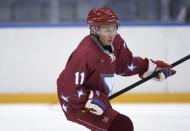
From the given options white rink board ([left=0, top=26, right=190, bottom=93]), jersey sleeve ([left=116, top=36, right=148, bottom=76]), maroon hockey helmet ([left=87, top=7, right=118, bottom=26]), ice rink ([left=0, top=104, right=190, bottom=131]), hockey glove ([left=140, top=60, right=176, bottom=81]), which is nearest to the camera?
maroon hockey helmet ([left=87, top=7, right=118, bottom=26])

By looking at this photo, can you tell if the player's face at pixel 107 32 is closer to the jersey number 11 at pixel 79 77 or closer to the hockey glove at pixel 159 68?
the jersey number 11 at pixel 79 77

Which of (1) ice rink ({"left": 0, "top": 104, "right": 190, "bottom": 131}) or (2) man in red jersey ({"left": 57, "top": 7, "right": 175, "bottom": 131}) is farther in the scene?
(1) ice rink ({"left": 0, "top": 104, "right": 190, "bottom": 131})

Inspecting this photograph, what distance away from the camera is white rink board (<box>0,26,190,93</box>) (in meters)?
5.29

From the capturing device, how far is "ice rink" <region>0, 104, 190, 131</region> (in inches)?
157

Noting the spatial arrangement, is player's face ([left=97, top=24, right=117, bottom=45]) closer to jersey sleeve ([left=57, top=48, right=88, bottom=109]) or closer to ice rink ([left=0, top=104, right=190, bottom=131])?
jersey sleeve ([left=57, top=48, right=88, bottom=109])

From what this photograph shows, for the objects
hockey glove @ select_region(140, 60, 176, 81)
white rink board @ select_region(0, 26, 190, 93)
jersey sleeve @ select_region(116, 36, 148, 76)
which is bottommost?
white rink board @ select_region(0, 26, 190, 93)

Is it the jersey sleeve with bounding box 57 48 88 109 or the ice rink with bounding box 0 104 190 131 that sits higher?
the jersey sleeve with bounding box 57 48 88 109

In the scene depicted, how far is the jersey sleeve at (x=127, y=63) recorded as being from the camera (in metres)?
2.80

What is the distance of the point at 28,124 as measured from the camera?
13.7ft

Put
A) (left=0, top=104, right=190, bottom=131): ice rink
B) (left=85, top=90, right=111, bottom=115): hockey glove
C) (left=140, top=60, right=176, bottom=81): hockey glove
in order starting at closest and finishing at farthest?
(left=85, top=90, right=111, bottom=115): hockey glove < (left=140, top=60, right=176, bottom=81): hockey glove < (left=0, top=104, right=190, bottom=131): ice rink

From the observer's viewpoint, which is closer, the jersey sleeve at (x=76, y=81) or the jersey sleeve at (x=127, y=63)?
the jersey sleeve at (x=76, y=81)

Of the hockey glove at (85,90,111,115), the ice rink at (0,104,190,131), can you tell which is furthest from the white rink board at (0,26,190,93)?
the hockey glove at (85,90,111,115)

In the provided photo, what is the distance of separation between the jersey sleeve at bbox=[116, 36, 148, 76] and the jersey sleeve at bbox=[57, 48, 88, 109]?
14.8 inches

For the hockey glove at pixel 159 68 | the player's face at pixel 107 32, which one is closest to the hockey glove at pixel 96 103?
the player's face at pixel 107 32
